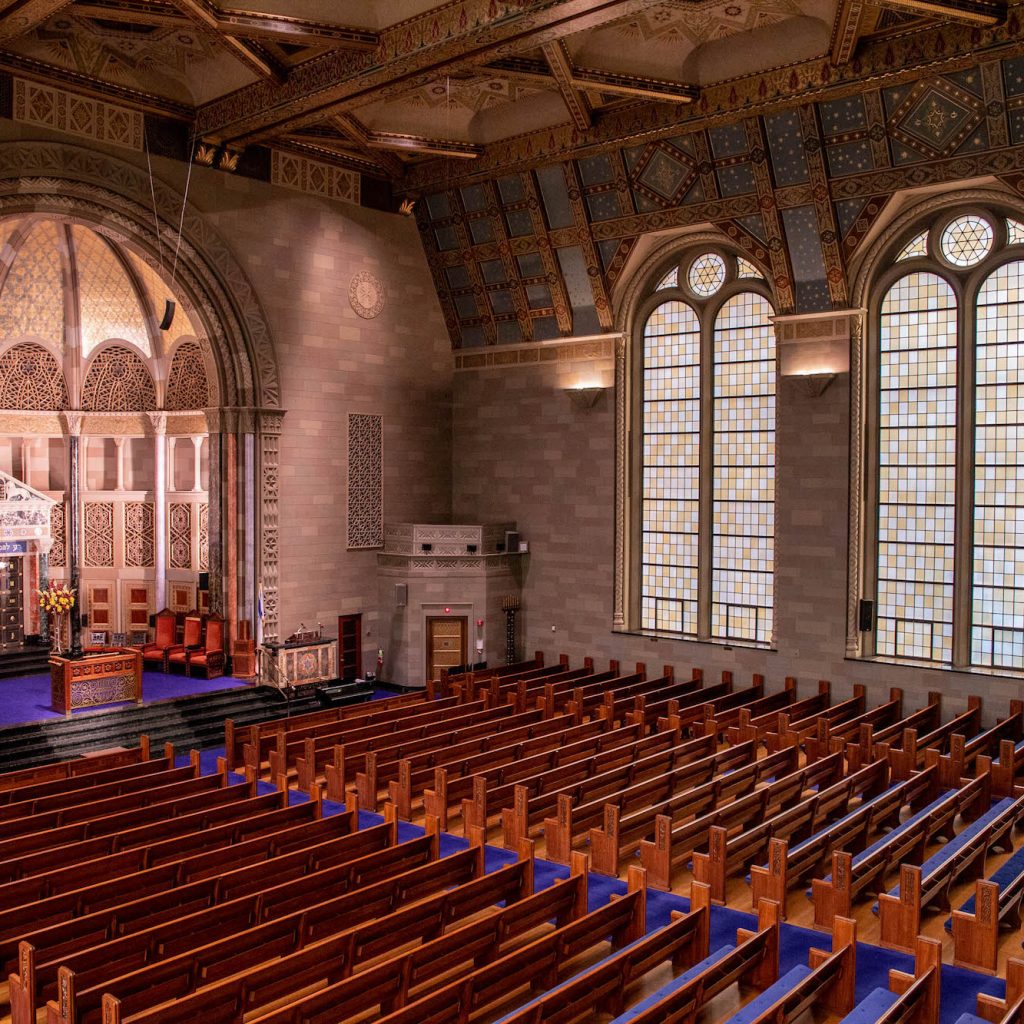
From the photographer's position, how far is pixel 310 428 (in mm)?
19641

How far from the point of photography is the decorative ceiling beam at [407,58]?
12641 millimetres

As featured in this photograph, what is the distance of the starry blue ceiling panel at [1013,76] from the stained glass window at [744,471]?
17.3 ft

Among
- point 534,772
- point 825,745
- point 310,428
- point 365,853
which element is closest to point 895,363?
point 825,745

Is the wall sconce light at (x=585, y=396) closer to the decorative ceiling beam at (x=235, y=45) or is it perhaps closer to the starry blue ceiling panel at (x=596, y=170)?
the starry blue ceiling panel at (x=596, y=170)

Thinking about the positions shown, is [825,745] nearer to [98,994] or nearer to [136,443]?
[98,994]

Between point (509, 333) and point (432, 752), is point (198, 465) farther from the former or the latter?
point (432, 752)

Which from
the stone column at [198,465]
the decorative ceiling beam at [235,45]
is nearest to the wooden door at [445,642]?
the stone column at [198,465]

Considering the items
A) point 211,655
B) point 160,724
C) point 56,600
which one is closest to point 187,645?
point 211,655

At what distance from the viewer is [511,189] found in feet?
63.8

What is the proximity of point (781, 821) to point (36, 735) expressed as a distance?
1116 centimetres

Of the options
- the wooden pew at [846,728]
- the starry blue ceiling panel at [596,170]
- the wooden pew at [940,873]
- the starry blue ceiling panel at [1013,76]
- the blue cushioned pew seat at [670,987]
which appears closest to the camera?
the blue cushioned pew seat at [670,987]

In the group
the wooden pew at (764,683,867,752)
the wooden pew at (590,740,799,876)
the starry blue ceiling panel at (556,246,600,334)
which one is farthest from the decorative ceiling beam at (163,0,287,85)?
the wooden pew at (764,683,867,752)

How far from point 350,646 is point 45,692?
5635mm

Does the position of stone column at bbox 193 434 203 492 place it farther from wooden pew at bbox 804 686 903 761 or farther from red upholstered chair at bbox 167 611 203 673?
wooden pew at bbox 804 686 903 761
